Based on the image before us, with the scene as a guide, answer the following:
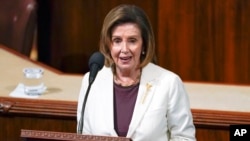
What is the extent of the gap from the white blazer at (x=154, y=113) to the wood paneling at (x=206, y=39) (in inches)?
66.8

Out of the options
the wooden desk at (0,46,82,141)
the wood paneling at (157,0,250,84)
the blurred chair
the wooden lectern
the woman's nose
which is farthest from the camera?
the blurred chair

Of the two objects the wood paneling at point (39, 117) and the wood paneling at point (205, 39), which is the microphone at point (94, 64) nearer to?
the wood paneling at point (39, 117)

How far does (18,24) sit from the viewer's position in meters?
3.83

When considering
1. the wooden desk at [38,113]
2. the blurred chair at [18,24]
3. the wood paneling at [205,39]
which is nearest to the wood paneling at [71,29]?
the blurred chair at [18,24]

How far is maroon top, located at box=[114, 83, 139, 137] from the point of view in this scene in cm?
176

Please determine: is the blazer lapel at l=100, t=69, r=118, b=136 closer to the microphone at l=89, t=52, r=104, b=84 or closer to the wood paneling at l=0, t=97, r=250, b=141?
the microphone at l=89, t=52, r=104, b=84

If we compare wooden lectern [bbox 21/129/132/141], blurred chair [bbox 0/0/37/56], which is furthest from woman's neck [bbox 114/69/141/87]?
blurred chair [bbox 0/0/37/56]

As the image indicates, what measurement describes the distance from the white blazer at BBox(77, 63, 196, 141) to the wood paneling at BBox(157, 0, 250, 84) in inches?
66.8

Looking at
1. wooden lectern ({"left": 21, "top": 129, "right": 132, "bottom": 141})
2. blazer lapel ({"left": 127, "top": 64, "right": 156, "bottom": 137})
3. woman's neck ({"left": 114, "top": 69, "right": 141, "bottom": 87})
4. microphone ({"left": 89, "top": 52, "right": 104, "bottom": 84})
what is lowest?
wooden lectern ({"left": 21, "top": 129, "right": 132, "bottom": 141})

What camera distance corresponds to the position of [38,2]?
4148 millimetres

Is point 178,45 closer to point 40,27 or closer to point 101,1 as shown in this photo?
point 101,1

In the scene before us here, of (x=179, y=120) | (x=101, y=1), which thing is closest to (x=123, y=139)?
(x=179, y=120)

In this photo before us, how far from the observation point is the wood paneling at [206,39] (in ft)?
11.2

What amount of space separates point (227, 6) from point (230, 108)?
3.96ft
